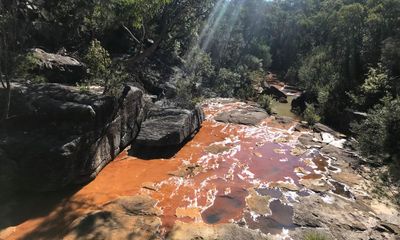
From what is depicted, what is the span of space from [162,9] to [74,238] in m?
10.0

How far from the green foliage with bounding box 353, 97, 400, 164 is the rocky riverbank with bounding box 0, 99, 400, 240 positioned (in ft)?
2.19

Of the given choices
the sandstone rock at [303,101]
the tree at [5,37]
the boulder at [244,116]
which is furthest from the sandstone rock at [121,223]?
the sandstone rock at [303,101]

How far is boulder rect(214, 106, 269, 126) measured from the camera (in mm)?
14375

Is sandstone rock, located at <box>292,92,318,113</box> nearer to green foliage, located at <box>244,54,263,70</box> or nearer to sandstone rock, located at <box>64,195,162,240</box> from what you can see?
green foliage, located at <box>244,54,263,70</box>

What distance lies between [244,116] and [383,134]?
6.31m

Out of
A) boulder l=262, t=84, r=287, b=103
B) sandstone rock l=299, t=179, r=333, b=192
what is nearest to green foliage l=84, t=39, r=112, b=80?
sandstone rock l=299, t=179, r=333, b=192

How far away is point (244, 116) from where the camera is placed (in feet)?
49.3

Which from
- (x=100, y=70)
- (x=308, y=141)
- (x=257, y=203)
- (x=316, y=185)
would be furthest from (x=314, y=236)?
(x=100, y=70)

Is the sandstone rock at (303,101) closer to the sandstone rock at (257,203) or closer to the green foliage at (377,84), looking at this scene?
the green foliage at (377,84)

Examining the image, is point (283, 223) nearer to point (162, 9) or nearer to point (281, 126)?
point (281, 126)

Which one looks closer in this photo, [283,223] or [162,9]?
[283,223]

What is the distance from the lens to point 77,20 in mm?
14336

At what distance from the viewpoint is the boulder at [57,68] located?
410 inches

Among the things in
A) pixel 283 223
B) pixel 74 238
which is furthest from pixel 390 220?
pixel 74 238
